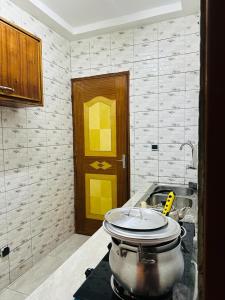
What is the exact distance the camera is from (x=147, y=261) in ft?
1.95

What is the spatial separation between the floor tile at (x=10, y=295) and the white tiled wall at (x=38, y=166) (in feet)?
0.24

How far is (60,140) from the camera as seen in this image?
9.07 feet

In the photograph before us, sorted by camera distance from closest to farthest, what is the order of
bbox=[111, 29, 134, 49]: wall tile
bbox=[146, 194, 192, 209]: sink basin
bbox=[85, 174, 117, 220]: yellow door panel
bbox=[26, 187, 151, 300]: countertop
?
bbox=[26, 187, 151, 300]: countertop → bbox=[146, 194, 192, 209]: sink basin → bbox=[111, 29, 134, 49]: wall tile → bbox=[85, 174, 117, 220]: yellow door panel

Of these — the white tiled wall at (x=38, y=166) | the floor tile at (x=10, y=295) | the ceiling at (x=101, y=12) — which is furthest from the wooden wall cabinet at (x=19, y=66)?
the floor tile at (x=10, y=295)

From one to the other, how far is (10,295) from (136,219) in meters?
1.90

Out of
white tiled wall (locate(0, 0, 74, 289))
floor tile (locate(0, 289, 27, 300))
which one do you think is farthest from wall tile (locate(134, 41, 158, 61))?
floor tile (locate(0, 289, 27, 300))

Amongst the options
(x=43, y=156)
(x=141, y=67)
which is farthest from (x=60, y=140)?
(x=141, y=67)

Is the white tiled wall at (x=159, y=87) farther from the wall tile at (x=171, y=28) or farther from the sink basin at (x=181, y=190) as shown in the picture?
the sink basin at (x=181, y=190)

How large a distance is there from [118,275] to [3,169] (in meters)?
1.69

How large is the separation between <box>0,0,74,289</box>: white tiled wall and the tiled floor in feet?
0.23

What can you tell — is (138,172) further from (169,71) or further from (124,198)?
(169,71)

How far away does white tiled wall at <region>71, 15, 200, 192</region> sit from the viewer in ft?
7.76

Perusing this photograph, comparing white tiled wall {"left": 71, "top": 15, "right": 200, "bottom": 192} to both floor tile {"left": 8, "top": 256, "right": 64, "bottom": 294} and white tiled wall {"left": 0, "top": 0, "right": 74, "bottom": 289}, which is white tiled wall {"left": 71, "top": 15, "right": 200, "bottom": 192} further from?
floor tile {"left": 8, "top": 256, "right": 64, "bottom": 294}

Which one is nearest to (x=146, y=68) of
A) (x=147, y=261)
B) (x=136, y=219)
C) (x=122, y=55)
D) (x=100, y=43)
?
(x=122, y=55)
